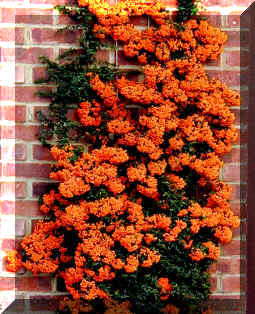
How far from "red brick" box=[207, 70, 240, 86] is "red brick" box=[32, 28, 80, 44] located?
1.81 feet

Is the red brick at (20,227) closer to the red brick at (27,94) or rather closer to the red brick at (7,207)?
the red brick at (7,207)

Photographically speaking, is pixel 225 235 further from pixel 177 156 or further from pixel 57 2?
pixel 57 2

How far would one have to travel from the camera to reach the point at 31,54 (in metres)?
1.87

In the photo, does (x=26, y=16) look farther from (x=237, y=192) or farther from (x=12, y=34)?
(x=237, y=192)

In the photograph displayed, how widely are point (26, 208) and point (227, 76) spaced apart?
952mm

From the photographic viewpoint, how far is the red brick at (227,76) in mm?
1909

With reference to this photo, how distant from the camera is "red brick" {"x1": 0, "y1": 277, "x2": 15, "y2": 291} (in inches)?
75.9

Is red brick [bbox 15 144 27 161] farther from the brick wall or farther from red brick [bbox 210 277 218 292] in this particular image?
red brick [bbox 210 277 218 292]

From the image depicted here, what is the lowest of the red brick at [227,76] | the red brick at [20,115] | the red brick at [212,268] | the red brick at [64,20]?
the red brick at [212,268]

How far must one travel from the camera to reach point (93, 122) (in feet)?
6.03

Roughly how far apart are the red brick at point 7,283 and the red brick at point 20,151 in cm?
49

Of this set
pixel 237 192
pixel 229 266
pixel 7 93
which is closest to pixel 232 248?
pixel 229 266

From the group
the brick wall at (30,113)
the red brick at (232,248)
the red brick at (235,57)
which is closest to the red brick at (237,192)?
the brick wall at (30,113)

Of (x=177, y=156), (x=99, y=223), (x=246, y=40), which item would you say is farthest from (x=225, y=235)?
(x=246, y=40)
